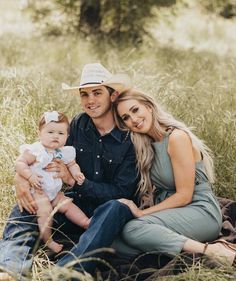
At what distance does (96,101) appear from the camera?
431cm

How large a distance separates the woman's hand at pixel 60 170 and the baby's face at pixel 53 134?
120 mm

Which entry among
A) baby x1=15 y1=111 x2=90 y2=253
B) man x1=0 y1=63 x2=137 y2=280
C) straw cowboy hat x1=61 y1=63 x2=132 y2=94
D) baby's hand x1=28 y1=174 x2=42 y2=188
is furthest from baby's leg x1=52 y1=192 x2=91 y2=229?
straw cowboy hat x1=61 y1=63 x2=132 y2=94

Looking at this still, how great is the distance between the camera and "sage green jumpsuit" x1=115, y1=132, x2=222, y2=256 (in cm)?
394

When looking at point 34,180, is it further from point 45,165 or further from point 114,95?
point 114,95

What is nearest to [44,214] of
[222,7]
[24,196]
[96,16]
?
[24,196]

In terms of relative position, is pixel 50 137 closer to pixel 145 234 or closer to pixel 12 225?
pixel 12 225

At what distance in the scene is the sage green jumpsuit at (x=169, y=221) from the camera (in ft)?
12.9

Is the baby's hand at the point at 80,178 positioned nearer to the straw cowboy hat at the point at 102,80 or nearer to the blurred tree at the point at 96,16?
the straw cowboy hat at the point at 102,80

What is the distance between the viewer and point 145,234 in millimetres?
3949

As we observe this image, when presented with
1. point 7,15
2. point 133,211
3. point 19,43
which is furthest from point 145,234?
point 7,15

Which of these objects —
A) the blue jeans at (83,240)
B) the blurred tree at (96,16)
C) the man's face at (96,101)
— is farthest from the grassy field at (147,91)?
the blurred tree at (96,16)

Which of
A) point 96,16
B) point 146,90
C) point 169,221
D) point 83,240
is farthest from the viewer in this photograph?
point 96,16

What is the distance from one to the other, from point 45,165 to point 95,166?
404 millimetres

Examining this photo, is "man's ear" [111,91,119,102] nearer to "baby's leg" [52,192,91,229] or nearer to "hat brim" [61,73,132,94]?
"hat brim" [61,73,132,94]
